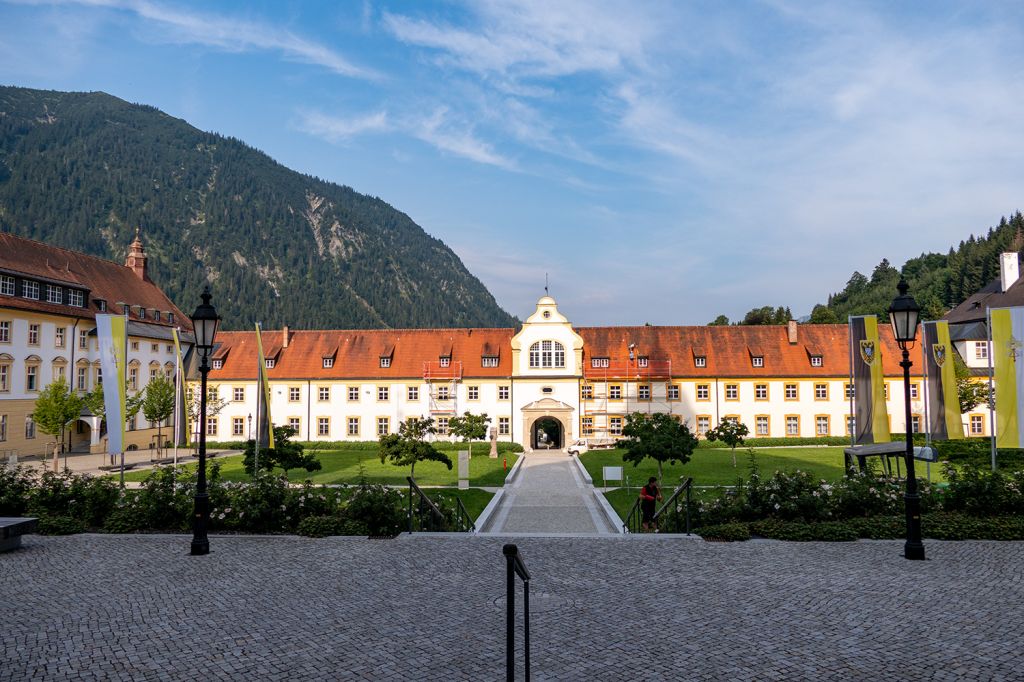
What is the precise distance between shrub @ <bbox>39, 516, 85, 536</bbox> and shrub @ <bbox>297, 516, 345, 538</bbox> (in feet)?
16.5

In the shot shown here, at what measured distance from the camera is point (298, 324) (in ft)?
533

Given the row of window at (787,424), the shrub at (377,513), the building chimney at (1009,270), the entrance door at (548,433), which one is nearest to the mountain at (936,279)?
the building chimney at (1009,270)

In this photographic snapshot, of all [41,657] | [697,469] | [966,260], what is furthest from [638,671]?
[966,260]

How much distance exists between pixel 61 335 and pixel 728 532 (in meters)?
46.2

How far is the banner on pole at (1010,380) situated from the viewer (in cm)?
2188

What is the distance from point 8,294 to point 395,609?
1721 inches

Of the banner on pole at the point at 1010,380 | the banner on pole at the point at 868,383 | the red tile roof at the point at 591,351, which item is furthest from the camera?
the red tile roof at the point at 591,351

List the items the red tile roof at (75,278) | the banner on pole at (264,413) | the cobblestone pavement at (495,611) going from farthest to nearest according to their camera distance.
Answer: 1. the red tile roof at (75,278)
2. the banner on pole at (264,413)
3. the cobblestone pavement at (495,611)

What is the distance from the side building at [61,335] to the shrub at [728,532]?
41978mm

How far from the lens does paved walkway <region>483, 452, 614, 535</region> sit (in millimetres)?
18703

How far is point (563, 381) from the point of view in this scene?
155ft

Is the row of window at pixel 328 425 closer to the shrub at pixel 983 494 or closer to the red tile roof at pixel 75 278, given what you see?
the red tile roof at pixel 75 278

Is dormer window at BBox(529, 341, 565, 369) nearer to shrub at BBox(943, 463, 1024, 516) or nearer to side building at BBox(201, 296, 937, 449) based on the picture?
side building at BBox(201, 296, 937, 449)

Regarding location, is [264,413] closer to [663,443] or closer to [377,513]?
[377,513]
